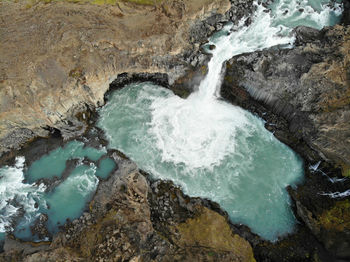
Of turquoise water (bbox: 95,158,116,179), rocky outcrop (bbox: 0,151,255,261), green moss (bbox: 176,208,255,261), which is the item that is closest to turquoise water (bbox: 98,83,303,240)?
rocky outcrop (bbox: 0,151,255,261)

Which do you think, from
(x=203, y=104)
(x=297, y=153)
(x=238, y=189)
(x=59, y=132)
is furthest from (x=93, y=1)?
(x=297, y=153)

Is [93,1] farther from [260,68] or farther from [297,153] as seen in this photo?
[297,153]

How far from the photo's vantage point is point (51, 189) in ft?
67.7

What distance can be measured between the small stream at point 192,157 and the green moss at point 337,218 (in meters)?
2.24

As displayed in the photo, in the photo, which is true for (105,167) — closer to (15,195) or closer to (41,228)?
(41,228)

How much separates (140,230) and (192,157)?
7816mm

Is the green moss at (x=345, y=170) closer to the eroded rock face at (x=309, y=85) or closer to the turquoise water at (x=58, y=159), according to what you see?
the eroded rock face at (x=309, y=85)

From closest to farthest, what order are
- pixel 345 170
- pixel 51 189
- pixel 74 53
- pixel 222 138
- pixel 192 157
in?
pixel 345 170 < pixel 51 189 < pixel 192 157 < pixel 74 53 < pixel 222 138

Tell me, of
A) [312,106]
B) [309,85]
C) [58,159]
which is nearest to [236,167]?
[312,106]

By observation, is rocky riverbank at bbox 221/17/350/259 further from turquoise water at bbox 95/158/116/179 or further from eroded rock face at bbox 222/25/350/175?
turquoise water at bbox 95/158/116/179

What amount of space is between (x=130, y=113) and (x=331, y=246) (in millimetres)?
18976

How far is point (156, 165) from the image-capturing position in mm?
→ 21516

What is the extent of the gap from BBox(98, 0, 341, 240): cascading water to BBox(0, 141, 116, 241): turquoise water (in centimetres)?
284

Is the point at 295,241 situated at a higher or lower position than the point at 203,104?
lower
